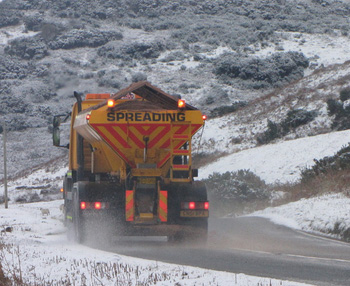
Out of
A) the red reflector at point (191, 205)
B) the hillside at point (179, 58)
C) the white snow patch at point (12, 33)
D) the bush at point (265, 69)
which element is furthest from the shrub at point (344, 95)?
the white snow patch at point (12, 33)

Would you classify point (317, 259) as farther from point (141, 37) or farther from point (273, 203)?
point (141, 37)

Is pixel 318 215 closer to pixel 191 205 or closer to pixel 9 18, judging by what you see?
pixel 191 205

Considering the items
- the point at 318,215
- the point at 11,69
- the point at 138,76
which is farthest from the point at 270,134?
the point at 11,69

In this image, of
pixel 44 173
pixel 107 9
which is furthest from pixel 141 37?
pixel 44 173

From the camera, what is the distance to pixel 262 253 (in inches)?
448

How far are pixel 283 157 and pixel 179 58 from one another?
133ft

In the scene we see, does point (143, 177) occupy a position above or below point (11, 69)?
below

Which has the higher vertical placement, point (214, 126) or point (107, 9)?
point (107, 9)

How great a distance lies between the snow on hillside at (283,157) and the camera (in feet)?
84.9

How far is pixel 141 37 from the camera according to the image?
74.2 m

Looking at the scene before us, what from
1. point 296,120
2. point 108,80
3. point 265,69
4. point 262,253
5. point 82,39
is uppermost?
point 82,39

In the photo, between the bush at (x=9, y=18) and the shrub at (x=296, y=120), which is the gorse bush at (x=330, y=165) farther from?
the bush at (x=9, y=18)

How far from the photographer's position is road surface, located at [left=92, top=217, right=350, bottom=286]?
8.87 metres

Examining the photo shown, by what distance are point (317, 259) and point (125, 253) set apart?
3.50m
